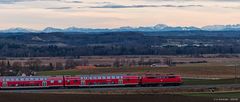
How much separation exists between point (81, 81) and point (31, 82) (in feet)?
22.0

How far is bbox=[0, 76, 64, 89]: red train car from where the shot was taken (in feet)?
271

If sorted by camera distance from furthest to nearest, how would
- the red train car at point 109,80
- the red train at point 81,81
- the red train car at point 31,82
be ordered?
the red train car at point 109,80 < the red train at point 81,81 < the red train car at point 31,82

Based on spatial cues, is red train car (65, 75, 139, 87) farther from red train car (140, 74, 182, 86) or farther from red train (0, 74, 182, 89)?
red train car (140, 74, 182, 86)

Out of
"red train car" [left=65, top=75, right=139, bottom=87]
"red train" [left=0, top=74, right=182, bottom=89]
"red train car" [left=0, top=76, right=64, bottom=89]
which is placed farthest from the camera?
"red train car" [left=65, top=75, right=139, bottom=87]

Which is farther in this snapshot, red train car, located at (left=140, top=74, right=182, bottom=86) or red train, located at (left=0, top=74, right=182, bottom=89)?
red train car, located at (left=140, top=74, right=182, bottom=86)

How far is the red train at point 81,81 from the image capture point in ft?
272

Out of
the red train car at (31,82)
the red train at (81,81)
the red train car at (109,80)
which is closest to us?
the red train car at (31,82)

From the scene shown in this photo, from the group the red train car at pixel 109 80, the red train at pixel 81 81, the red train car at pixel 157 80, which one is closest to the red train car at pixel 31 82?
the red train at pixel 81 81

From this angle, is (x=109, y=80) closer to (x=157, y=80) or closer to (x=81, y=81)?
(x=81, y=81)

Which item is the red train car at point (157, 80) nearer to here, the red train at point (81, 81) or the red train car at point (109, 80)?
the red train at point (81, 81)

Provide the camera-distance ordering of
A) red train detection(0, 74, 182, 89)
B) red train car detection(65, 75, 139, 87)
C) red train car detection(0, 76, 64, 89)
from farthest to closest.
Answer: red train car detection(65, 75, 139, 87)
red train detection(0, 74, 182, 89)
red train car detection(0, 76, 64, 89)

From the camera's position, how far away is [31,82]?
8312 cm

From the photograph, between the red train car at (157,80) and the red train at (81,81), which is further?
the red train car at (157,80)

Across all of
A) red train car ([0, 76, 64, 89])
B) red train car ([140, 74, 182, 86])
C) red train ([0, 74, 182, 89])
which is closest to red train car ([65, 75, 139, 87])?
red train ([0, 74, 182, 89])
